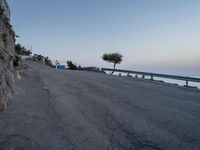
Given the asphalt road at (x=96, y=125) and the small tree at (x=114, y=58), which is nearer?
the asphalt road at (x=96, y=125)

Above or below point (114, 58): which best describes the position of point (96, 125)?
below

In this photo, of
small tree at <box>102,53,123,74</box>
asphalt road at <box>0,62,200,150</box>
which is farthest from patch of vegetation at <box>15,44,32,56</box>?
asphalt road at <box>0,62,200,150</box>

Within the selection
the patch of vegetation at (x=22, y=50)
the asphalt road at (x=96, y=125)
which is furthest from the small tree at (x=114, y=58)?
the asphalt road at (x=96, y=125)

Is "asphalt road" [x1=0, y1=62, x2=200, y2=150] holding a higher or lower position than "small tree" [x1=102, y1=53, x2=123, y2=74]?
lower

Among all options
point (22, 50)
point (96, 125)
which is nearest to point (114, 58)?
point (22, 50)

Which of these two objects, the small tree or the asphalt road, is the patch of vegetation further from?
the asphalt road

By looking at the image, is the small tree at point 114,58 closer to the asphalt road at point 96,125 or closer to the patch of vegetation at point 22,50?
the patch of vegetation at point 22,50

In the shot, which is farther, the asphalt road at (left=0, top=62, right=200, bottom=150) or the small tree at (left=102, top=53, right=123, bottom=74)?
the small tree at (left=102, top=53, right=123, bottom=74)

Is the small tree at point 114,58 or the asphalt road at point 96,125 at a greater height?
the small tree at point 114,58

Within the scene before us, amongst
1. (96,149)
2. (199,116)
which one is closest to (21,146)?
(96,149)

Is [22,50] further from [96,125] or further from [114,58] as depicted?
[96,125]

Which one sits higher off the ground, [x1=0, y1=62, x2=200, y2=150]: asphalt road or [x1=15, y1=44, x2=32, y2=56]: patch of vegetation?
[x1=15, y1=44, x2=32, y2=56]: patch of vegetation

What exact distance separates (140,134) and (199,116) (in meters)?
3.32

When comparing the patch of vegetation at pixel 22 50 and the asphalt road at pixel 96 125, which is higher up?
the patch of vegetation at pixel 22 50
